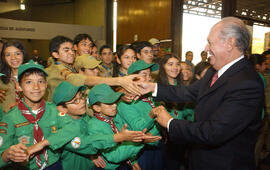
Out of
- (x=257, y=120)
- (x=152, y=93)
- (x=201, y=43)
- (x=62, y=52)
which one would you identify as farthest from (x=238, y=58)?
(x=201, y=43)

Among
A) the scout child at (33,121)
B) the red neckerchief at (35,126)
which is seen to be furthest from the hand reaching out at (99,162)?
the red neckerchief at (35,126)

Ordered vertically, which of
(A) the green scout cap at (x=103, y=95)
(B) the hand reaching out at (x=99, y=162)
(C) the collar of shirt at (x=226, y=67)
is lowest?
(B) the hand reaching out at (x=99, y=162)

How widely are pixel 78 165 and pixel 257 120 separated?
1586mm

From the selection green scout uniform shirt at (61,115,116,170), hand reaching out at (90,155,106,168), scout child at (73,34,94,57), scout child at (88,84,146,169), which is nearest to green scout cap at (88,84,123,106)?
scout child at (88,84,146,169)

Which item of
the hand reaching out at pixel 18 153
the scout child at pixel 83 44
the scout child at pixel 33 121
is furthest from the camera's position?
the scout child at pixel 83 44

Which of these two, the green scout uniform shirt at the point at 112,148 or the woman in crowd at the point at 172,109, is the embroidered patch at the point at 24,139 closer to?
the green scout uniform shirt at the point at 112,148

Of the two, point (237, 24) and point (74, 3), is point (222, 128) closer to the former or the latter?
point (237, 24)

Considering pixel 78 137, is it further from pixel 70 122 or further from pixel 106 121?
pixel 106 121

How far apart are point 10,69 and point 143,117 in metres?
1.70

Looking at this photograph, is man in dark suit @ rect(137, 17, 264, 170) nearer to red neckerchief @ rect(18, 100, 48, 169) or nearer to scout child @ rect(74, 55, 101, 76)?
red neckerchief @ rect(18, 100, 48, 169)

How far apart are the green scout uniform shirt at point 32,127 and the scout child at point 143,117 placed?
0.53m

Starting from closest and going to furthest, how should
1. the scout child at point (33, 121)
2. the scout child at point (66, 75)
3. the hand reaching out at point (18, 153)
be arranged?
the hand reaching out at point (18, 153) < the scout child at point (33, 121) < the scout child at point (66, 75)

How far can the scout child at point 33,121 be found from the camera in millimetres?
1588

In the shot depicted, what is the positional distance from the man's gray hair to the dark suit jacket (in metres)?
0.13
